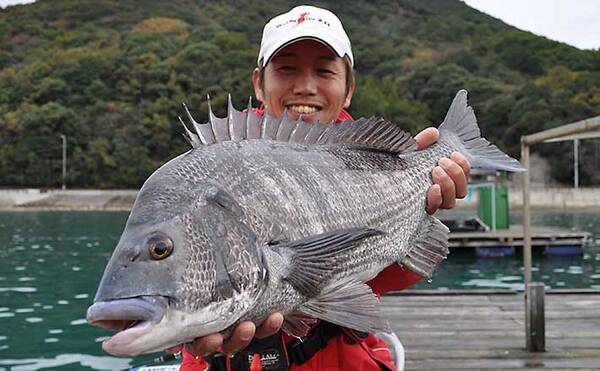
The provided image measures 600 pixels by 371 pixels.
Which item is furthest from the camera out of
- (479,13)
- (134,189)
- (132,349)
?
(479,13)

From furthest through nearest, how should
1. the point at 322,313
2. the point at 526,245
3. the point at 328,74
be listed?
the point at 526,245, the point at 328,74, the point at 322,313

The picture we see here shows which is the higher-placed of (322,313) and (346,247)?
(346,247)

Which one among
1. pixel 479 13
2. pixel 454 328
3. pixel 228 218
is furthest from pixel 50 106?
pixel 479 13

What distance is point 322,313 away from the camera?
204cm

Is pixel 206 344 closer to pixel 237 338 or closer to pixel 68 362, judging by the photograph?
pixel 237 338

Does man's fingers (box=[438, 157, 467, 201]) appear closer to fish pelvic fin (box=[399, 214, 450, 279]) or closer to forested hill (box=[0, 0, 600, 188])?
fish pelvic fin (box=[399, 214, 450, 279])

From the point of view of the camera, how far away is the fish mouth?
157cm

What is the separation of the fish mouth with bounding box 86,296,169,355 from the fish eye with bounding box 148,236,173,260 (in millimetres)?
141

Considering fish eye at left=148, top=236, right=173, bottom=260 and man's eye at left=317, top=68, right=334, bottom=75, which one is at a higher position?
man's eye at left=317, top=68, right=334, bottom=75

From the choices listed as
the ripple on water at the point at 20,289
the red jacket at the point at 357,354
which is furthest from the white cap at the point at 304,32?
the ripple on water at the point at 20,289

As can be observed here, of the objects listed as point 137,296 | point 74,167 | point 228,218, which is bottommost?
point 137,296

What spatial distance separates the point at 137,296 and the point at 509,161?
2.25 metres

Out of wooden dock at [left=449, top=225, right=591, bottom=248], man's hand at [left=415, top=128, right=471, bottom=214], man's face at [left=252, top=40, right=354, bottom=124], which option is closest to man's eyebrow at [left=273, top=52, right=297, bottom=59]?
man's face at [left=252, top=40, right=354, bottom=124]

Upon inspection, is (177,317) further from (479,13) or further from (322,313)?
(479,13)
